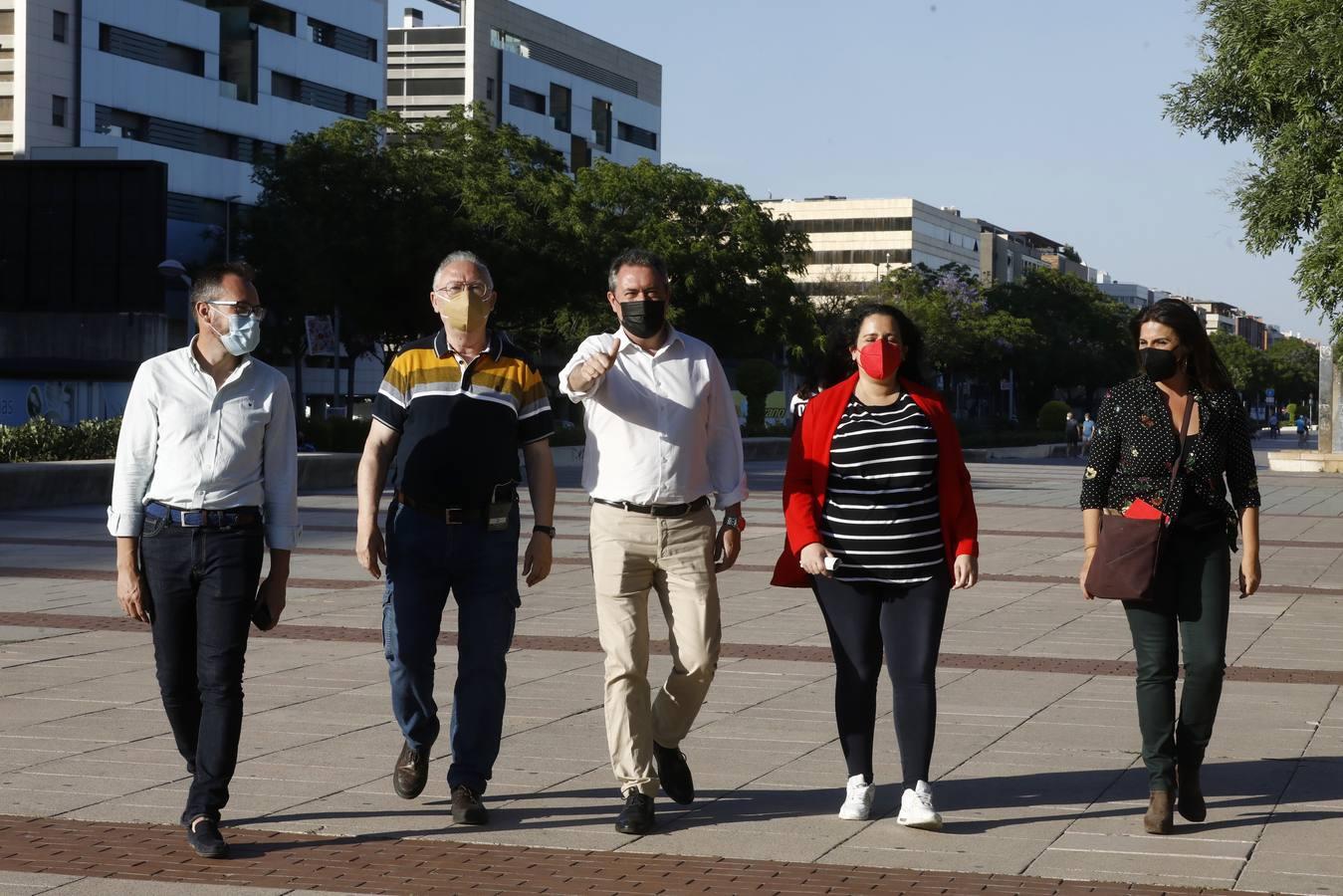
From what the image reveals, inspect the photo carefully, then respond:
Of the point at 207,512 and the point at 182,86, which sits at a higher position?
the point at 182,86

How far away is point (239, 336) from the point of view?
5410 millimetres

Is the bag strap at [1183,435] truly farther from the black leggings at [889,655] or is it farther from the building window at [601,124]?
the building window at [601,124]

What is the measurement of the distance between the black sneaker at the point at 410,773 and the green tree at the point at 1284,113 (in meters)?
14.2

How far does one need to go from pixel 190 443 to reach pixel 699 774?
7.33 feet

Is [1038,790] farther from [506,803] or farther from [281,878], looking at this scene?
[281,878]

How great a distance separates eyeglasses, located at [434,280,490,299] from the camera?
18.7ft

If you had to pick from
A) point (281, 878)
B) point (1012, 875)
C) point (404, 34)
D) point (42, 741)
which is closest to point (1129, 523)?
point (1012, 875)

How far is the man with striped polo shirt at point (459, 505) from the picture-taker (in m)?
5.64

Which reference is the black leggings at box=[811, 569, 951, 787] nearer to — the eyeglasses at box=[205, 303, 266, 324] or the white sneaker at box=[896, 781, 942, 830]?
the white sneaker at box=[896, 781, 942, 830]

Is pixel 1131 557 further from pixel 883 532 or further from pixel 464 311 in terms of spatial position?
pixel 464 311

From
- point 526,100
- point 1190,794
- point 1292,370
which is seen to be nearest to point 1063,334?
point 526,100

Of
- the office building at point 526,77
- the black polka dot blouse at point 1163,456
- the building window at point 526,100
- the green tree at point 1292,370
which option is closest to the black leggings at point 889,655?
the black polka dot blouse at point 1163,456

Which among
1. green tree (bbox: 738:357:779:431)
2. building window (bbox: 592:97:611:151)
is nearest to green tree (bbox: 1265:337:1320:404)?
building window (bbox: 592:97:611:151)

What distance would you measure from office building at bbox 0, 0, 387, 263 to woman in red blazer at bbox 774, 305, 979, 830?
4645 centimetres
